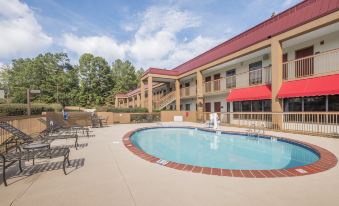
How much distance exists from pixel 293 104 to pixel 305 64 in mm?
2829

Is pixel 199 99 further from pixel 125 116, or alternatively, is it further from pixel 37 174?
pixel 37 174

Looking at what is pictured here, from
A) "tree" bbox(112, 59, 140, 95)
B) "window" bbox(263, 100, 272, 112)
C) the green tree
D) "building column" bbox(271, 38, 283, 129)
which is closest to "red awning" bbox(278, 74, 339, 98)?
"building column" bbox(271, 38, 283, 129)

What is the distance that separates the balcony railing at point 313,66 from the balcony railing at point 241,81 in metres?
1.48

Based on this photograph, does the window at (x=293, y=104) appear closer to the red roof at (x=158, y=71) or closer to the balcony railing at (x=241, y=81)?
the balcony railing at (x=241, y=81)

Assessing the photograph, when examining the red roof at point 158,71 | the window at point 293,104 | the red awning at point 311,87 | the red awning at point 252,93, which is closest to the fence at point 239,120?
the window at point 293,104

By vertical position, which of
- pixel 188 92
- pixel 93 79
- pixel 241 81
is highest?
pixel 93 79

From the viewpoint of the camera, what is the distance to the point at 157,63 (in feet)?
189

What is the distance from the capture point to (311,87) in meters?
10.0

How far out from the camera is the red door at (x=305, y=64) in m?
11.3

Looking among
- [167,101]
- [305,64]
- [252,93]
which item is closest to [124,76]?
[167,101]

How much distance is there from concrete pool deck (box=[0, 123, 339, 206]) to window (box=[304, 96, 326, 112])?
8400mm

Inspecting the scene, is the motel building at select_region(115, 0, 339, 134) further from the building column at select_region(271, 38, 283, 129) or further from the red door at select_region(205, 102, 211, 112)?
the red door at select_region(205, 102, 211, 112)

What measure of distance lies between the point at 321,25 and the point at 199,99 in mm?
11606

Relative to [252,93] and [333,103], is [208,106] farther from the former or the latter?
[333,103]
